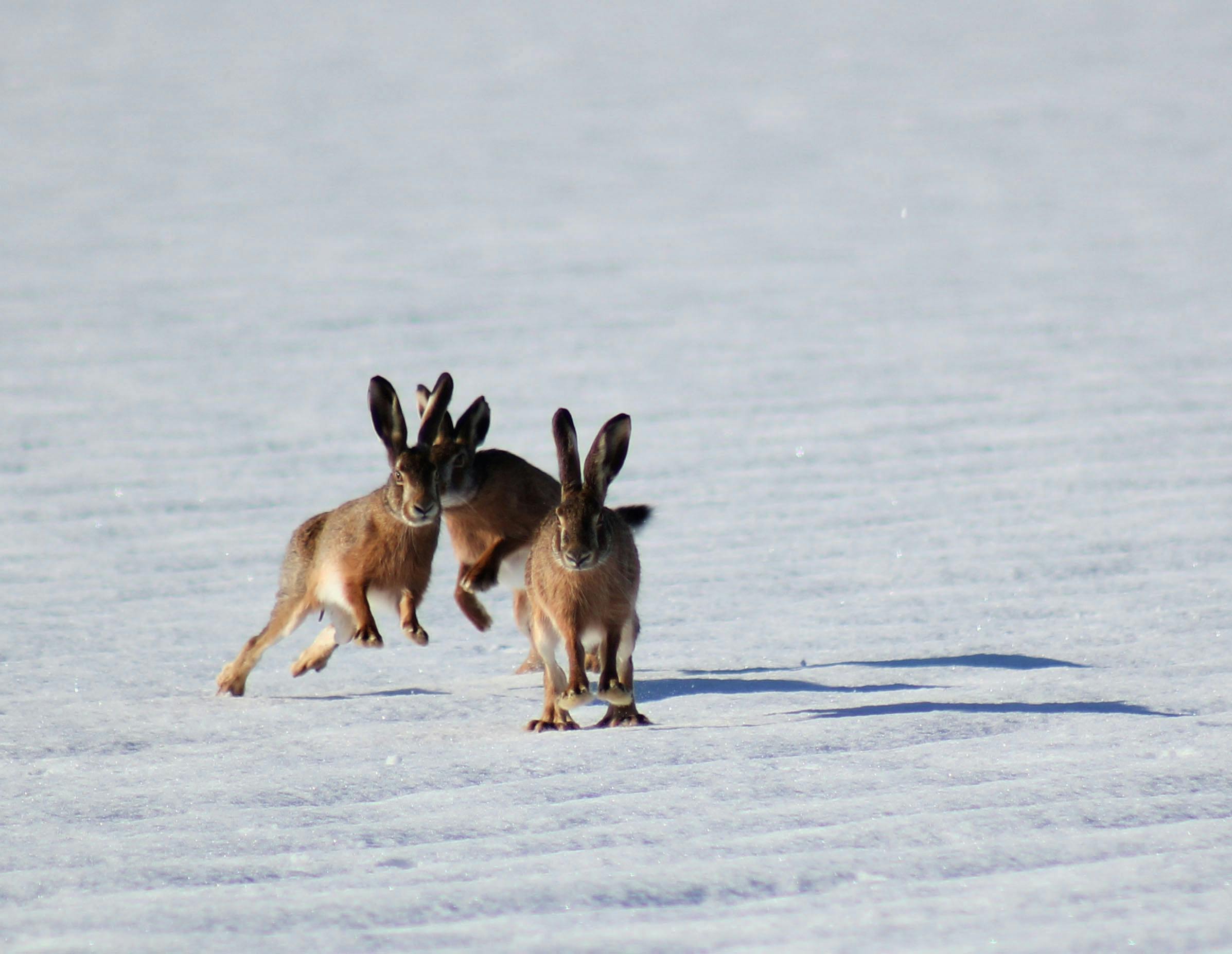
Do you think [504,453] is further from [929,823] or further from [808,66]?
[808,66]

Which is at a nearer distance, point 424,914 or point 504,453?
point 424,914

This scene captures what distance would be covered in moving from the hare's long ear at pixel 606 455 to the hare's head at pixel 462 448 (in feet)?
3.38

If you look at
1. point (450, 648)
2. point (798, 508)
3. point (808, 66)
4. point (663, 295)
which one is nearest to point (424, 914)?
point (450, 648)

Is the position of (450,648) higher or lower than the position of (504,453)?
lower

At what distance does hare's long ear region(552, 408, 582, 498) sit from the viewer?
517 centimetres

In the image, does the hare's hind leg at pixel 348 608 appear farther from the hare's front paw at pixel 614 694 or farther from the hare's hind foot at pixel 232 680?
the hare's front paw at pixel 614 694

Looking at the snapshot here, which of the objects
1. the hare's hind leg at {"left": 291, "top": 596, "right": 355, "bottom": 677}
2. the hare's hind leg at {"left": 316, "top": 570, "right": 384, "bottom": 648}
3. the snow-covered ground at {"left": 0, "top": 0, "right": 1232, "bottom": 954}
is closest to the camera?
the snow-covered ground at {"left": 0, "top": 0, "right": 1232, "bottom": 954}

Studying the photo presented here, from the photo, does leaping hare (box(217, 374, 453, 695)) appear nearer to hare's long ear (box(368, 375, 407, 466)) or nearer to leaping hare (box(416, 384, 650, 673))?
hare's long ear (box(368, 375, 407, 466))

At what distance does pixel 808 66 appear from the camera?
1998 cm

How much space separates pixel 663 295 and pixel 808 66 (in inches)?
317

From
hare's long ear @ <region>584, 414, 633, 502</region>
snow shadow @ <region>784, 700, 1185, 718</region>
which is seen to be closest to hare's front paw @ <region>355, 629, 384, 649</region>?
hare's long ear @ <region>584, 414, 633, 502</region>

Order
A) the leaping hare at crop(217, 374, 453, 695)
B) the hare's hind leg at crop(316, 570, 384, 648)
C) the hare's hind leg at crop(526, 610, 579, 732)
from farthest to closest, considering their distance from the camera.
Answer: the hare's hind leg at crop(316, 570, 384, 648)
the leaping hare at crop(217, 374, 453, 695)
the hare's hind leg at crop(526, 610, 579, 732)

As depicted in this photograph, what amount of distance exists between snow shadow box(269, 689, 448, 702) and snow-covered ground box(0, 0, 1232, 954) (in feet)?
0.12

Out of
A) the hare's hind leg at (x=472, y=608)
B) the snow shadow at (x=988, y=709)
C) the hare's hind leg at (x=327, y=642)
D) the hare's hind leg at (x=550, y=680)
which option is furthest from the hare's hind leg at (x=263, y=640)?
the snow shadow at (x=988, y=709)
